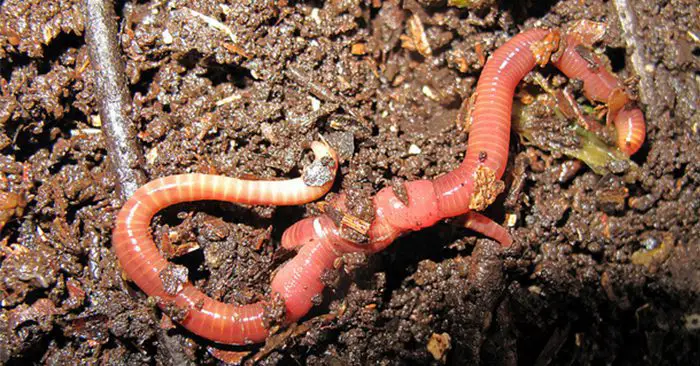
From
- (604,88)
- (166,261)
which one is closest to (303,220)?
(166,261)

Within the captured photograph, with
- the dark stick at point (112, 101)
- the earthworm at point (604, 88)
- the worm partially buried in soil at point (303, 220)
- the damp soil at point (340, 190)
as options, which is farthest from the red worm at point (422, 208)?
the dark stick at point (112, 101)

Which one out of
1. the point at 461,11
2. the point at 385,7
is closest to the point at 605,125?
the point at 461,11

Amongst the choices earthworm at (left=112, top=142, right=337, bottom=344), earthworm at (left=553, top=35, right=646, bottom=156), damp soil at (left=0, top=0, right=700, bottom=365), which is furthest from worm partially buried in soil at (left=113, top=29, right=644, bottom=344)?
earthworm at (left=553, top=35, right=646, bottom=156)

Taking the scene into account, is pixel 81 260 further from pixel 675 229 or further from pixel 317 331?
pixel 675 229

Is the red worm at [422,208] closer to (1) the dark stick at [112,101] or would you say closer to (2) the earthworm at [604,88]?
(2) the earthworm at [604,88]

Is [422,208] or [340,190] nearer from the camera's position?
[422,208]

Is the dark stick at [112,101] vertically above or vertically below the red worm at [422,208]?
above

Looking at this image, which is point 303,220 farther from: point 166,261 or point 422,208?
point 166,261

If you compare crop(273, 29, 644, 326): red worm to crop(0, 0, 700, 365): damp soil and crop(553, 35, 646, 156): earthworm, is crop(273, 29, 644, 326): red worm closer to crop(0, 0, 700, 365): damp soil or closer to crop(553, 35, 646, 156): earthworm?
crop(0, 0, 700, 365): damp soil
